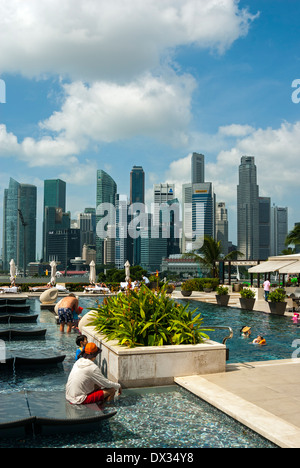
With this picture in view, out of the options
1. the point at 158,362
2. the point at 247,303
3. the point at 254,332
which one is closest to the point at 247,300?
the point at 247,303

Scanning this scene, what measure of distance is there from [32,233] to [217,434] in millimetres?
188356

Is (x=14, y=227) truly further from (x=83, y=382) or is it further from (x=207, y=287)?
(x=83, y=382)

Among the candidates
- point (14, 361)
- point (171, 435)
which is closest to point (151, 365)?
point (171, 435)

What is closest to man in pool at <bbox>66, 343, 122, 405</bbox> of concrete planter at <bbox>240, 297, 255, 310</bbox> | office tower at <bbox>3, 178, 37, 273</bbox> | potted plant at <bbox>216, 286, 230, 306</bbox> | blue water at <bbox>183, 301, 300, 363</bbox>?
blue water at <bbox>183, 301, 300, 363</bbox>

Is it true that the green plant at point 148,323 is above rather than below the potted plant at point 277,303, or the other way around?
above

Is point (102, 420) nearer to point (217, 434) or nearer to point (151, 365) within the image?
point (217, 434)

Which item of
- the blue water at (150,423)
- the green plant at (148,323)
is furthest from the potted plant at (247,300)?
the blue water at (150,423)

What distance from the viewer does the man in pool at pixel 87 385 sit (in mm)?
5621

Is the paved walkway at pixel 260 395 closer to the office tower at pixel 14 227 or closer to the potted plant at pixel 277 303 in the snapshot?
the potted plant at pixel 277 303

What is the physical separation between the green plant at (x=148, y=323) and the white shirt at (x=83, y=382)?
1498 mm

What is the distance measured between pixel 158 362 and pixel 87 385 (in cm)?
170

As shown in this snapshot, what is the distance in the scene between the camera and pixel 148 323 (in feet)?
24.8

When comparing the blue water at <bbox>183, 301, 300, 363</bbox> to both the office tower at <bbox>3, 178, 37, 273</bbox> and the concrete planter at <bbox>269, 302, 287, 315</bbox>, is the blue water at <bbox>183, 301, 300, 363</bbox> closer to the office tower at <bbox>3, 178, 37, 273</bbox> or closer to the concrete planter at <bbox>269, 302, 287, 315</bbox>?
the concrete planter at <bbox>269, 302, 287, 315</bbox>

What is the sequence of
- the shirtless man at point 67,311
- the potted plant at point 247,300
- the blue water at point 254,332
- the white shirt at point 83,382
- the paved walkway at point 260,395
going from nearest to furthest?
1. the paved walkway at point 260,395
2. the white shirt at point 83,382
3. the blue water at point 254,332
4. the shirtless man at point 67,311
5. the potted plant at point 247,300
